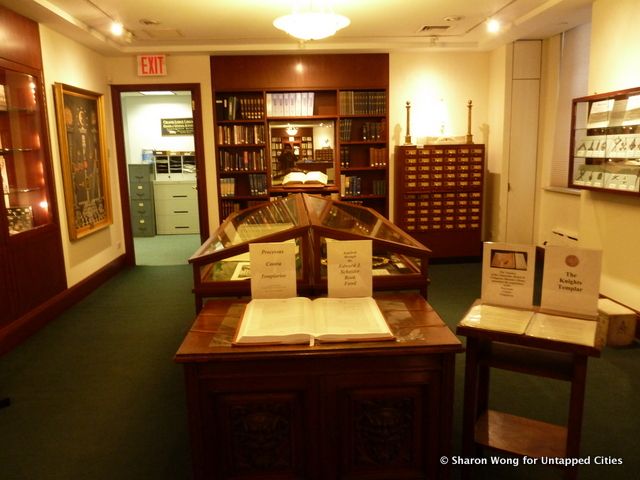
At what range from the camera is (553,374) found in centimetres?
182

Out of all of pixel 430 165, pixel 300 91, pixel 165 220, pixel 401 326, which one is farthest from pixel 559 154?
pixel 165 220

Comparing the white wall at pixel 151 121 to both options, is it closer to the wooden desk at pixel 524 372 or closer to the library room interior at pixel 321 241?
the library room interior at pixel 321 241

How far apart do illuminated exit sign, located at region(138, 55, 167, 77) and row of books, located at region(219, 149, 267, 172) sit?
1175 mm

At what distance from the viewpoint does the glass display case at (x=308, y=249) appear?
2088mm

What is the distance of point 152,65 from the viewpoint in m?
5.86

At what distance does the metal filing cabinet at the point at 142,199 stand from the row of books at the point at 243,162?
278 centimetres

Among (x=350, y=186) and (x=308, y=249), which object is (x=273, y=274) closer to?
(x=308, y=249)

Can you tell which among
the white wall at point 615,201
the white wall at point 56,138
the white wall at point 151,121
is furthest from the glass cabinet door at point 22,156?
the white wall at point 615,201

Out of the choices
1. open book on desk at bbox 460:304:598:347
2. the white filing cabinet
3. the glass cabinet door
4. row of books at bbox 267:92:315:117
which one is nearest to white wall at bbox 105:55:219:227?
row of books at bbox 267:92:315:117

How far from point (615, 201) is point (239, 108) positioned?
13.6ft

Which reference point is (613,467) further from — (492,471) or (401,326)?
(401,326)

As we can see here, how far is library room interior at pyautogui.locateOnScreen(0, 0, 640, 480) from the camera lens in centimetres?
172

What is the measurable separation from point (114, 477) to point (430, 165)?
15.6 ft

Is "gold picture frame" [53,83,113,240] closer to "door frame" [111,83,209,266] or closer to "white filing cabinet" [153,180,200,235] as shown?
"door frame" [111,83,209,266]
